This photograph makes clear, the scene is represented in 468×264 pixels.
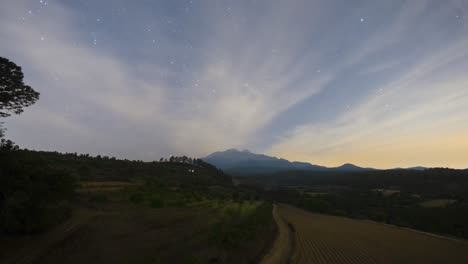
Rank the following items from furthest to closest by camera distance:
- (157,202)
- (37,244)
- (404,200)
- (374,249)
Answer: (404,200), (157,202), (374,249), (37,244)

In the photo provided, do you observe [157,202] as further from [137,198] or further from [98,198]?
[98,198]

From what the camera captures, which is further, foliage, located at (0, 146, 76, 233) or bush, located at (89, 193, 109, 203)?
bush, located at (89, 193, 109, 203)

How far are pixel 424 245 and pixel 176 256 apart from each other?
53.5 ft

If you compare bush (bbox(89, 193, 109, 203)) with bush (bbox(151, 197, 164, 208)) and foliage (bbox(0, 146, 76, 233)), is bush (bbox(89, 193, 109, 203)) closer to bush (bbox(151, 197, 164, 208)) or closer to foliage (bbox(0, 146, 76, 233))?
bush (bbox(151, 197, 164, 208))

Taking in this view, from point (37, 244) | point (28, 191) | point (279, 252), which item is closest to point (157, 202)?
point (37, 244)

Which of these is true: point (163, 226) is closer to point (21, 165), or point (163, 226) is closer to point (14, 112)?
point (21, 165)

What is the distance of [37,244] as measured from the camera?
1514 cm

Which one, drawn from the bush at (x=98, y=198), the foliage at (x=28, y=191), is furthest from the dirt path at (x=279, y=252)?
the bush at (x=98, y=198)

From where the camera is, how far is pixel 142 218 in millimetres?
23141

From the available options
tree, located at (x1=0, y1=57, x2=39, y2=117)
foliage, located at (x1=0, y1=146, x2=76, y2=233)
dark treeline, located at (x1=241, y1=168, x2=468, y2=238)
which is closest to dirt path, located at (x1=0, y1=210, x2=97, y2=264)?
foliage, located at (x1=0, y1=146, x2=76, y2=233)

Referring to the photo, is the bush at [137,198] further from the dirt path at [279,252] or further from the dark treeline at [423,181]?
the dark treeline at [423,181]

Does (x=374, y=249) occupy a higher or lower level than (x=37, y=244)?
higher

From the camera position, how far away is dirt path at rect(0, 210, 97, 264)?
42.2ft

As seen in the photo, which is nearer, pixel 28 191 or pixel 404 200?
pixel 28 191
